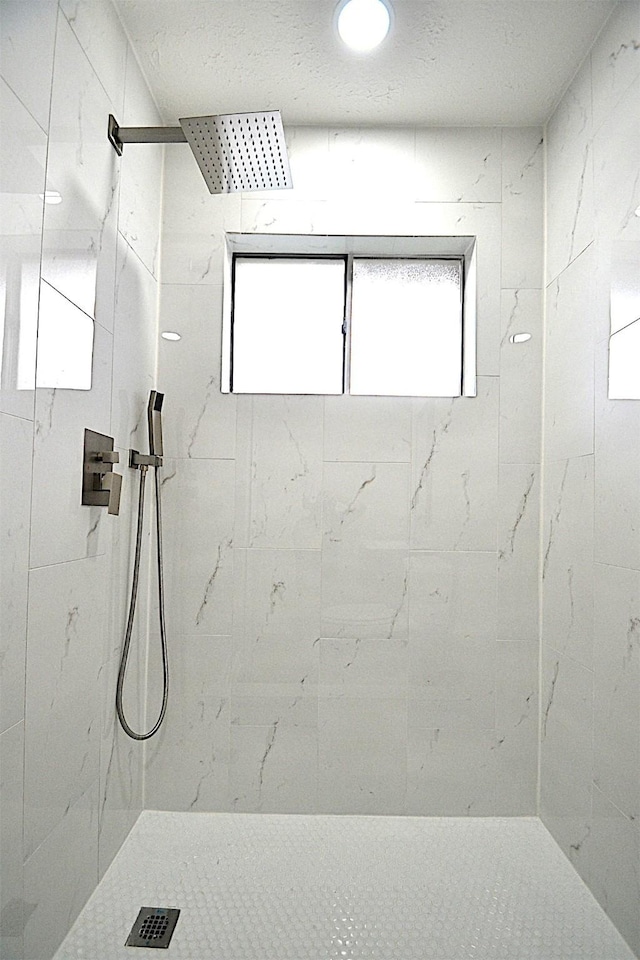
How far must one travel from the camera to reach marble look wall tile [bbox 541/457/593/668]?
226cm

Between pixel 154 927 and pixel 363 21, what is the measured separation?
2495mm

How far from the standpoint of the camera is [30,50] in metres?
1.61

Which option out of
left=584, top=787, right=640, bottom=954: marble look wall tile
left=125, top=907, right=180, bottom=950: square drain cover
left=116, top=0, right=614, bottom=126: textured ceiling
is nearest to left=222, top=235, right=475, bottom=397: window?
left=116, top=0, right=614, bottom=126: textured ceiling

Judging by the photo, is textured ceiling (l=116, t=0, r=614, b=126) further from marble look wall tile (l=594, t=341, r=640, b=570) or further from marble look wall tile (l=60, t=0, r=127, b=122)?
marble look wall tile (l=594, t=341, r=640, b=570)

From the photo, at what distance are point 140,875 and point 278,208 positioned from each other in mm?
2262

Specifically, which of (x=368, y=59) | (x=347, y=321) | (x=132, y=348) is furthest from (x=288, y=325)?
(x=368, y=59)

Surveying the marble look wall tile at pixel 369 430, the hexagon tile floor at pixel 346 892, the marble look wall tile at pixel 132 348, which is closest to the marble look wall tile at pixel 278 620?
the marble look wall tile at pixel 369 430

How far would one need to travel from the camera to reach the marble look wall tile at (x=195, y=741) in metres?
2.69

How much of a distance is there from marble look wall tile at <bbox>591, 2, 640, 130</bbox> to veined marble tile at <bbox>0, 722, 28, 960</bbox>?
2.22 meters

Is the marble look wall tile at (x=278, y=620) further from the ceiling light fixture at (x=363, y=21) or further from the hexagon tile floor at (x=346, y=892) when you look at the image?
the ceiling light fixture at (x=363, y=21)

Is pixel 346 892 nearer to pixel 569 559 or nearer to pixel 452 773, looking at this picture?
pixel 452 773

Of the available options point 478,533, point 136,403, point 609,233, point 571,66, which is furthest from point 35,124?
point 478,533

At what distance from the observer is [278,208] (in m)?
2.77

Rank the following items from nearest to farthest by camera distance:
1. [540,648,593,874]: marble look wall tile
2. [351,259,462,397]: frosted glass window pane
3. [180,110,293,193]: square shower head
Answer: [180,110,293,193]: square shower head → [540,648,593,874]: marble look wall tile → [351,259,462,397]: frosted glass window pane
